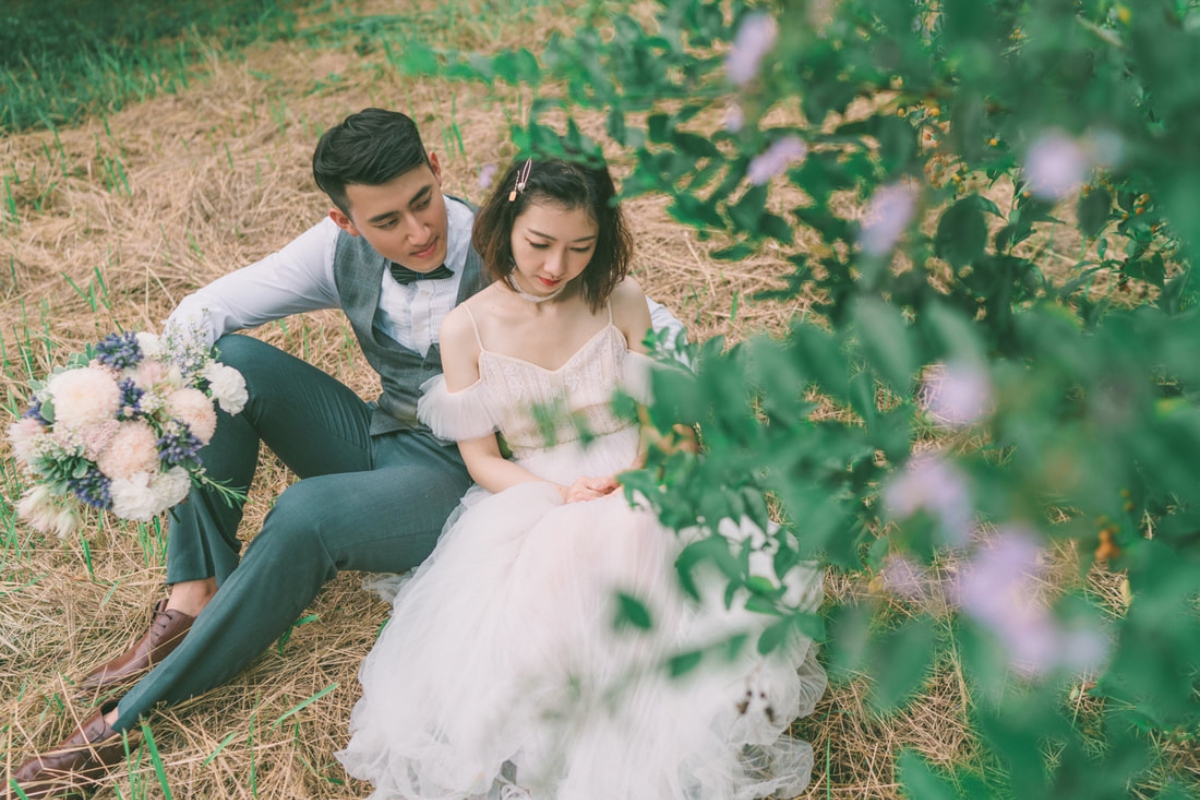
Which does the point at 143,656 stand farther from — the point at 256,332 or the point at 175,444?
the point at 256,332

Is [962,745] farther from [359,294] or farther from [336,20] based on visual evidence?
[336,20]

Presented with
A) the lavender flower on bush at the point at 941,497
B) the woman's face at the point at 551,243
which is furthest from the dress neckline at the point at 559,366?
the lavender flower on bush at the point at 941,497

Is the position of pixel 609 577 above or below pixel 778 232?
below

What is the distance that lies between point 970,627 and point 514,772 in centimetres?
122

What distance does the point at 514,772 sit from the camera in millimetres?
1500

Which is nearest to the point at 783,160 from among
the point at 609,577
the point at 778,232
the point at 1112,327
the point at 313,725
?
the point at 778,232

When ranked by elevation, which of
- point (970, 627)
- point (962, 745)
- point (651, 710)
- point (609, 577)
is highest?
point (970, 627)

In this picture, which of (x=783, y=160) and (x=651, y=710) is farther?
(x=651, y=710)

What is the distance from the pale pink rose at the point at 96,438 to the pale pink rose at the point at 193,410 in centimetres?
9

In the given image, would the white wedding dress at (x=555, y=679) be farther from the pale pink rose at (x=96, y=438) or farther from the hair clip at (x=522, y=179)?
the pale pink rose at (x=96, y=438)

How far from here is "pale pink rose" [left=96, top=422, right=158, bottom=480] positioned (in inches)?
55.8

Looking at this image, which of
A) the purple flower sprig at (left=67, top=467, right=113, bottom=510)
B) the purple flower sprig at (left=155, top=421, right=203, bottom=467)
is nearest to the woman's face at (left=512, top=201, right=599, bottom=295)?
the purple flower sprig at (left=155, top=421, right=203, bottom=467)

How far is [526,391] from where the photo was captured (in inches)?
71.1

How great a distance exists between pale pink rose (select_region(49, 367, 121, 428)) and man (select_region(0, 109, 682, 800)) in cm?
33
